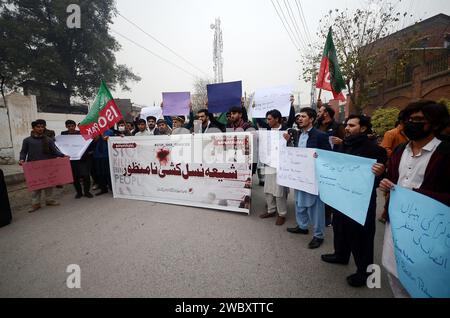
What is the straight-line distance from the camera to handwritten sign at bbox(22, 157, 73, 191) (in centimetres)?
479

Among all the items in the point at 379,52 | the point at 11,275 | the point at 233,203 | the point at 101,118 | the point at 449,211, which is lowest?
the point at 11,275

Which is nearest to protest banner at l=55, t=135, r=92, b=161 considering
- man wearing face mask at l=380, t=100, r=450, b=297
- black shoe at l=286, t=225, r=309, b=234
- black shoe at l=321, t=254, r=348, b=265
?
black shoe at l=286, t=225, r=309, b=234

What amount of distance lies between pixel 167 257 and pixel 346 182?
7.36 ft

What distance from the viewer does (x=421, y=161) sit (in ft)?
5.94

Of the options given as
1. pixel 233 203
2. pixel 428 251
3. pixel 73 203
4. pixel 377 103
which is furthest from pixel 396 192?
pixel 377 103

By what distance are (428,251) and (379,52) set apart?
17.4m

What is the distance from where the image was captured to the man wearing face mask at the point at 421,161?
1.68 m

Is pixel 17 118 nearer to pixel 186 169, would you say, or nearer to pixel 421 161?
Result: pixel 186 169

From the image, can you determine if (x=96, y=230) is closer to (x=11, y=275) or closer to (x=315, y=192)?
(x=11, y=275)

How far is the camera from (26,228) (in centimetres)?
404

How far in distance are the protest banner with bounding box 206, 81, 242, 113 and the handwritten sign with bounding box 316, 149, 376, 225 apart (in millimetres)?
2823

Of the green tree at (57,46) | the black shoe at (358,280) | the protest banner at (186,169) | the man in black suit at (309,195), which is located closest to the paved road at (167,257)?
the black shoe at (358,280)

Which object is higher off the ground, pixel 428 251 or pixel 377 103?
pixel 377 103
